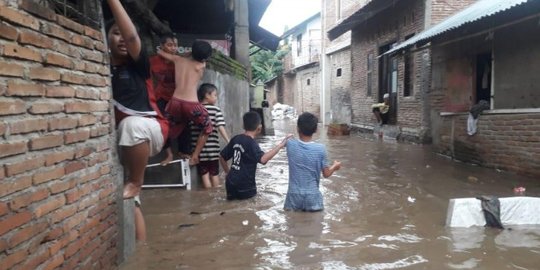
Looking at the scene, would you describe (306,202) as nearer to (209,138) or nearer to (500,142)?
(209,138)

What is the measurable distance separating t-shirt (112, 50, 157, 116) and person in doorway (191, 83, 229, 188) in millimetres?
2623

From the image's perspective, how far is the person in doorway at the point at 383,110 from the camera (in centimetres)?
1557

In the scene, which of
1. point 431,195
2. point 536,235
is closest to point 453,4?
point 431,195

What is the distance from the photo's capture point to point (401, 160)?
949cm

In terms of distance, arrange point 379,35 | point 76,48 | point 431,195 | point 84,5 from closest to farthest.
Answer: point 76,48
point 84,5
point 431,195
point 379,35

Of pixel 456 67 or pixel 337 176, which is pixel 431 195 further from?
pixel 456 67

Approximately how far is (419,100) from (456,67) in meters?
2.46

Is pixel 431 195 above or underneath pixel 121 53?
underneath

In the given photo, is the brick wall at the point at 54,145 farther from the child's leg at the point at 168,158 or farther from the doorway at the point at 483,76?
the doorway at the point at 483,76

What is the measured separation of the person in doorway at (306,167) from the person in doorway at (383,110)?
37.1 ft

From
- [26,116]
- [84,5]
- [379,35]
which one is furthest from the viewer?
[379,35]

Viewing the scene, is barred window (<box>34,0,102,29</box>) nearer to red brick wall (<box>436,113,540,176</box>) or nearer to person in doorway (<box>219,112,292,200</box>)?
person in doorway (<box>219,112,292,200</box>)

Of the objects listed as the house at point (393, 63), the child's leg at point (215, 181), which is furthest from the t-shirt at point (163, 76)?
the house at point (393, 63)

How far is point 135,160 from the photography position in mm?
3213
